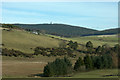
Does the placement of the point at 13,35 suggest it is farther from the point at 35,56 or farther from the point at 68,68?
the point at 68,68

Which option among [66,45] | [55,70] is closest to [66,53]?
[66,45]

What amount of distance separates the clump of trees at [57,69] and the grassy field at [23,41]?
202 ft

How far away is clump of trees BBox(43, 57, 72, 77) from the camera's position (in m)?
54.2

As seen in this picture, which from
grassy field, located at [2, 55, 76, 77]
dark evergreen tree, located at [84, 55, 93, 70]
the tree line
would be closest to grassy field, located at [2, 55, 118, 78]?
grassy field, located at [2, 55, 76, 77]

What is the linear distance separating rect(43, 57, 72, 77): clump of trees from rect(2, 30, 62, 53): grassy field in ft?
202

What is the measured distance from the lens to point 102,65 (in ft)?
241

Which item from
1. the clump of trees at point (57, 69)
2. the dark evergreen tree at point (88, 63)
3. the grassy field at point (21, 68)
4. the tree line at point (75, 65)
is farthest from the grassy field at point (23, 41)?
the clump of trees at point (57, 69)

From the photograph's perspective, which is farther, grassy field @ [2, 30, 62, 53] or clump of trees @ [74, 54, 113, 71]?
grassy field @ [2, 30, 62, 53]

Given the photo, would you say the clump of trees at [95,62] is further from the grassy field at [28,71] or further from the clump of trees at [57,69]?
the clump of trees at [57,69]

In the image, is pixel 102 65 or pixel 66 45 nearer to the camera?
pixel 102 65

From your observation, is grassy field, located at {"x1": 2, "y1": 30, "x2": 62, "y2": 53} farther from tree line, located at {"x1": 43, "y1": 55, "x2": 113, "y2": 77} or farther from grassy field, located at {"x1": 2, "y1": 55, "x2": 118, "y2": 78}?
tree line, located at {"x1": 43, "y1": 55, "x2": 113, "y2": 77}

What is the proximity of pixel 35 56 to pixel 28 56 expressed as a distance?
14.5ft

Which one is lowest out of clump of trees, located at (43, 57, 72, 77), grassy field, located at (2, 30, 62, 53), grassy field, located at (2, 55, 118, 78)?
grassy field, located at (2, 55, 118, 78)

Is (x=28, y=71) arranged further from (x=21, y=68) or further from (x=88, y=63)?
(x=88, y=63)
